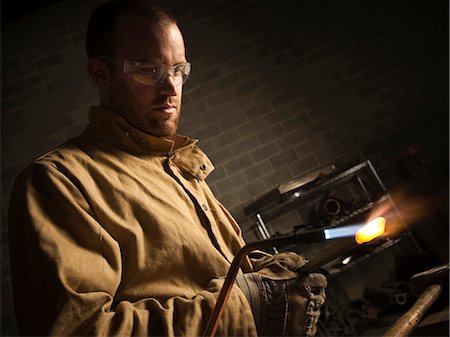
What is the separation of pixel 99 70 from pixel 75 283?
803 millimetres

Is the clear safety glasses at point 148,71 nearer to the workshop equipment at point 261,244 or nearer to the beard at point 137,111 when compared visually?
the beard at point 137,111

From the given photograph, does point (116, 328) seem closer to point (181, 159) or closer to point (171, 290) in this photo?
point (171, 290)

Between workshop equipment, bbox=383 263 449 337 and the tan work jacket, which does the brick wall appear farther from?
the tan work jacket

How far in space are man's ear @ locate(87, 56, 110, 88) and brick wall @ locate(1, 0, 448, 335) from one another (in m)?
2.76

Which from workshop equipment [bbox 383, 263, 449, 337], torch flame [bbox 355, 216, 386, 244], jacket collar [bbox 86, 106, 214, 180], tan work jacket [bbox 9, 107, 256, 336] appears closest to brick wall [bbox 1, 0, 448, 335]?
workshop equipment [bbox 383, 263, 449, 337]

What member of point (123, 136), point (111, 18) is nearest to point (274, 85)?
point (111, 18)

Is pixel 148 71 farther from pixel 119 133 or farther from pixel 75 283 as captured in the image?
pixel 75 283

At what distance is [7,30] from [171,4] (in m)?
2.00

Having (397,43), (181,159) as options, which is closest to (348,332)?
(181,159)

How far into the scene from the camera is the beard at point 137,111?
123 cm

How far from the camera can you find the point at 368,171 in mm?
3932

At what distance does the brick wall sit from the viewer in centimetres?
407

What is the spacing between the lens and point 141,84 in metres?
1.21

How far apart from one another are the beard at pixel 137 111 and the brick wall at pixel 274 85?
2.77m
